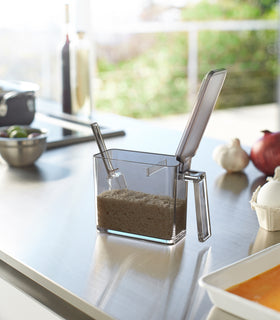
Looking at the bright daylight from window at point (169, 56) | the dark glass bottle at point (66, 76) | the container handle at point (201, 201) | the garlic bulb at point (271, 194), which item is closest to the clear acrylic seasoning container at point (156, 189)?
the container handle at point (201, 201)

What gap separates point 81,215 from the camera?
1043 millimetres

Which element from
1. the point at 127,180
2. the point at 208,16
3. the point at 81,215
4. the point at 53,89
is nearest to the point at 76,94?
the point at 81,215

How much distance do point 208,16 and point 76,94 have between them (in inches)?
213

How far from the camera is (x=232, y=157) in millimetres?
1278

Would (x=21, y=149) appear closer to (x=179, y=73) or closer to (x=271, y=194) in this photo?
(x=271, y=194)

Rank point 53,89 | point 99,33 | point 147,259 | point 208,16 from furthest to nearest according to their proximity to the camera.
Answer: point 208,16 → point 99,33 → point 53,89 → point 147,259

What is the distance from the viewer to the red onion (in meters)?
1.23

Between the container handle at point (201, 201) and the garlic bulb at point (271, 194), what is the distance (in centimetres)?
12

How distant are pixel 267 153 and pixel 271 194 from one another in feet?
1.02

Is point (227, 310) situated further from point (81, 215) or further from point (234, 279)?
point (81, 215)

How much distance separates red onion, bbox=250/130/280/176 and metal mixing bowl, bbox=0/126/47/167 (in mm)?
517

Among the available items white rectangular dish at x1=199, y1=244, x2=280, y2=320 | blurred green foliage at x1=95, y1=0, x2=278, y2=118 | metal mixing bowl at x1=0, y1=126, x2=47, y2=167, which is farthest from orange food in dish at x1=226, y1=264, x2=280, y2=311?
blurred green foliage at x1=95, y1=0, x2=278, y2=118

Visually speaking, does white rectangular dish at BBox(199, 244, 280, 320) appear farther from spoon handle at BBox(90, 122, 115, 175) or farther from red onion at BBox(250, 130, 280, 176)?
red onion at BBox(250, 130, 280, 176)

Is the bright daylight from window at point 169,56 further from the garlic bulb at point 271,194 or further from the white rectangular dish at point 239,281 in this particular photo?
the white rectangular dish at point 239,281
